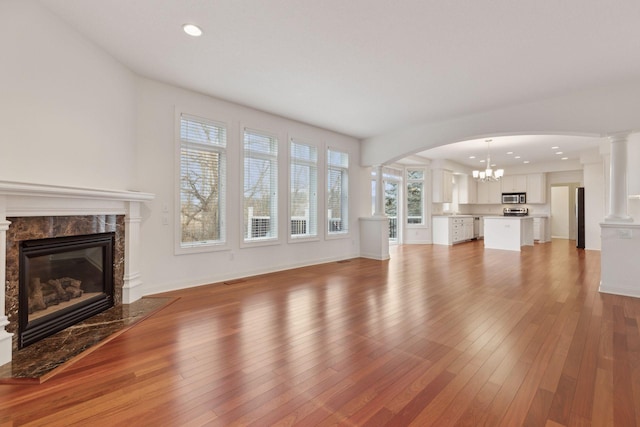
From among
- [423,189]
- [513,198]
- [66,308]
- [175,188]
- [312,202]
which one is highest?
[423,189]

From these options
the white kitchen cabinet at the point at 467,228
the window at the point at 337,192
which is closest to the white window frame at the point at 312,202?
the window at the point at 337,192

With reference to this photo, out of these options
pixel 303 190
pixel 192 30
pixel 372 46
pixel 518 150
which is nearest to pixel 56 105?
pixel 192 30

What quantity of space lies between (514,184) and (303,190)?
9218 millimetres

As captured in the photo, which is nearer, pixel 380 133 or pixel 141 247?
pixel 141 247

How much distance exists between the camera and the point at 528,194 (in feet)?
35.0

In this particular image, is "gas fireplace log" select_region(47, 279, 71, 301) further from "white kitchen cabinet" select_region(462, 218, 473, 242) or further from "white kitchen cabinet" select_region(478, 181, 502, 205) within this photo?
"white kitchen cabinet" select_region(478, 181, 502, 205)

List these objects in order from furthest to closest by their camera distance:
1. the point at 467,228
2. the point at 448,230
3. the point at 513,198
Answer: the point at 513,198 < the point at 467,228 < the point at 448,230

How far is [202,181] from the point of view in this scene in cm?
434

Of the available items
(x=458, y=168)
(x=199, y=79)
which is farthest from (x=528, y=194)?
(x=199, y=79)

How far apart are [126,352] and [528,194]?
12489mm

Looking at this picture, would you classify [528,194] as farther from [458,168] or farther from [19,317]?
[19,317]

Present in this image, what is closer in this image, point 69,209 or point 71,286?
point 69,209

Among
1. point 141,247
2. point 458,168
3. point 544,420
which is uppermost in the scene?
point 458,168

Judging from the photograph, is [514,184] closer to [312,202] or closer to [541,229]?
[541,229]
